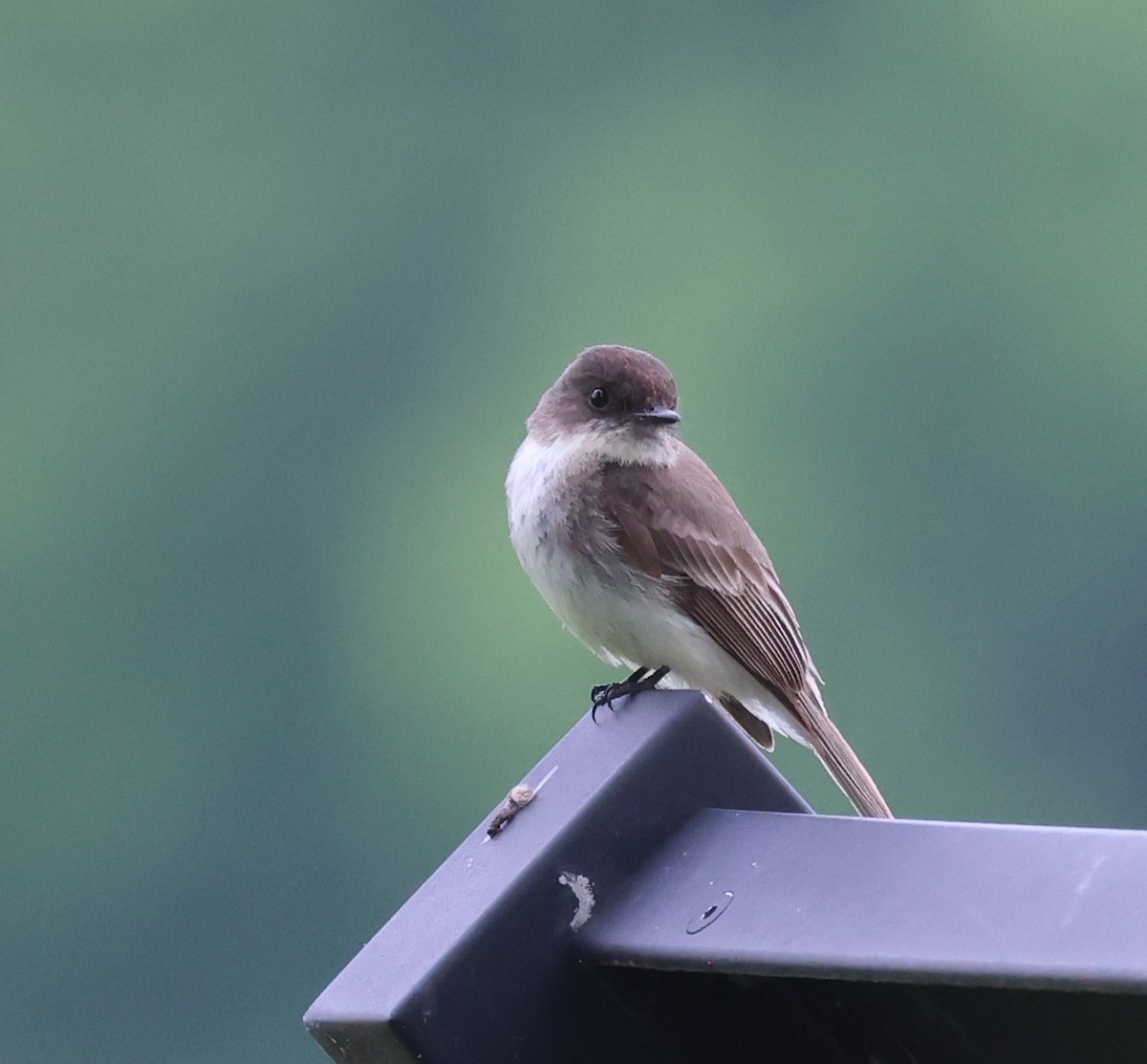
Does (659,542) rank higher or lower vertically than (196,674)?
higher

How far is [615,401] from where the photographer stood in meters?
5.01

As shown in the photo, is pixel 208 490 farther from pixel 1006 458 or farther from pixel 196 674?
pixel 1006 458

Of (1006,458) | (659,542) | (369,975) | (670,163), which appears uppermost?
(369,975)

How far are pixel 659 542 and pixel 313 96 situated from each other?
39453 millimetres

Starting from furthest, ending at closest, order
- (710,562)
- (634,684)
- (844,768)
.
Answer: (710,562) → (844,768) → (634,684)

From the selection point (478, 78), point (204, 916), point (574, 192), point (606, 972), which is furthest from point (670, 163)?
point (606, 972)

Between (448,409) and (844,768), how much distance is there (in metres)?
27.9

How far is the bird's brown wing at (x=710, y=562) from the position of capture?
4781 millimetres

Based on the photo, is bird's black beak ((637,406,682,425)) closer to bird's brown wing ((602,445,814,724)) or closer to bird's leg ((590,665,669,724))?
bird's brown wing ((602,445,814,724))

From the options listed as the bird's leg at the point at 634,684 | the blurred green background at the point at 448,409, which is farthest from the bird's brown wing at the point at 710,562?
the blurred green background at the point at 448,409

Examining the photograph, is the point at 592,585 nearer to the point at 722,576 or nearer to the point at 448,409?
the point at 722,576

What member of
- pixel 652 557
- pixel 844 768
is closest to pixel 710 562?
pixel 652 557

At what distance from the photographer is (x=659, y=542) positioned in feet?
15.7

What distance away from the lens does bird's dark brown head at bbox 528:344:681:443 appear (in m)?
4.97
